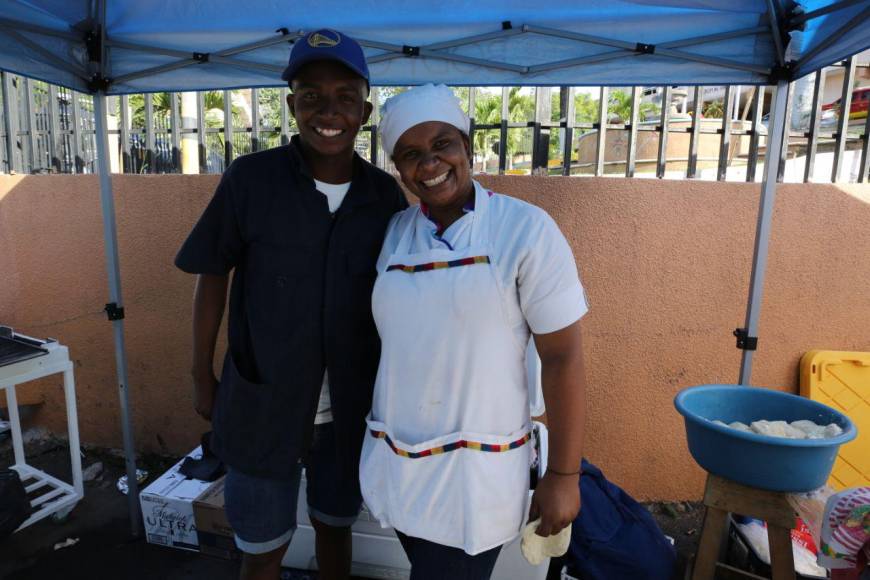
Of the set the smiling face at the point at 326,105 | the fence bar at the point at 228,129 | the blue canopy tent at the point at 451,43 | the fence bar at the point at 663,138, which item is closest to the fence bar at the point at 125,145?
the fence bar at the point at 228,129

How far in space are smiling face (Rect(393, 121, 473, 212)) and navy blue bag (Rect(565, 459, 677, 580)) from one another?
1497 millimetres

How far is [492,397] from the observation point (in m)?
1.26

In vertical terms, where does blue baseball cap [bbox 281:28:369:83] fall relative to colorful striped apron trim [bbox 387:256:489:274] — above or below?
above

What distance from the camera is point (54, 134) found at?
3.66 m

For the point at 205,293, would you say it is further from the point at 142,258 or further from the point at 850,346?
the point at 850,346

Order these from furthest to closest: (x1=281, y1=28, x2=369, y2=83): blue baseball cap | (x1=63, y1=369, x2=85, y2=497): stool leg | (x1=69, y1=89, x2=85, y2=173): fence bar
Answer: (x1=69, y1=89, x2=85, y2=173): fence bar < (x1=63, y1=369, x2=85, y2=497): stool leg < (x1=281, y1=28, x2=369, y2=83): blue baseball cap

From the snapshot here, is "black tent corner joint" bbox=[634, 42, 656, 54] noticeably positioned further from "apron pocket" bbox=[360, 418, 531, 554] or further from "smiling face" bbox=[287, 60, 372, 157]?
"apron pocket" bbox=[360, 418, 531, 554]

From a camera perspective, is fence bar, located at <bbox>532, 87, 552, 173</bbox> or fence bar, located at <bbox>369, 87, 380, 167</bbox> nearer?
fence bar, located at <bbox>532, 87, 552, 173</bbox>

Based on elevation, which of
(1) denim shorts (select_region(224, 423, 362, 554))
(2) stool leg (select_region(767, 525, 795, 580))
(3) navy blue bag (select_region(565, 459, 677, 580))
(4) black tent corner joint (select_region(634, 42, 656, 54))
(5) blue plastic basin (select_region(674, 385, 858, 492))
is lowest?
(3) navy blue bag (select_region(565, 459, 677, 580))

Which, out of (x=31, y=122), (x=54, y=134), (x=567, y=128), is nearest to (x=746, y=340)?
(x=567, y=128)

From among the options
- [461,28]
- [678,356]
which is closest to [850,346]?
[678,356]

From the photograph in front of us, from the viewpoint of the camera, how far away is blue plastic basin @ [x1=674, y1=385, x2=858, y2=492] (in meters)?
1.67

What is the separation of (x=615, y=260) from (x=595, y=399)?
80 cm

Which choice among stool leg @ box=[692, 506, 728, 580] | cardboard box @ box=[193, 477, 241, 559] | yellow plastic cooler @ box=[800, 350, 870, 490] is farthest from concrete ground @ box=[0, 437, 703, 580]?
yellow plastic cooler @ box=[800, 350, 870, 490]
